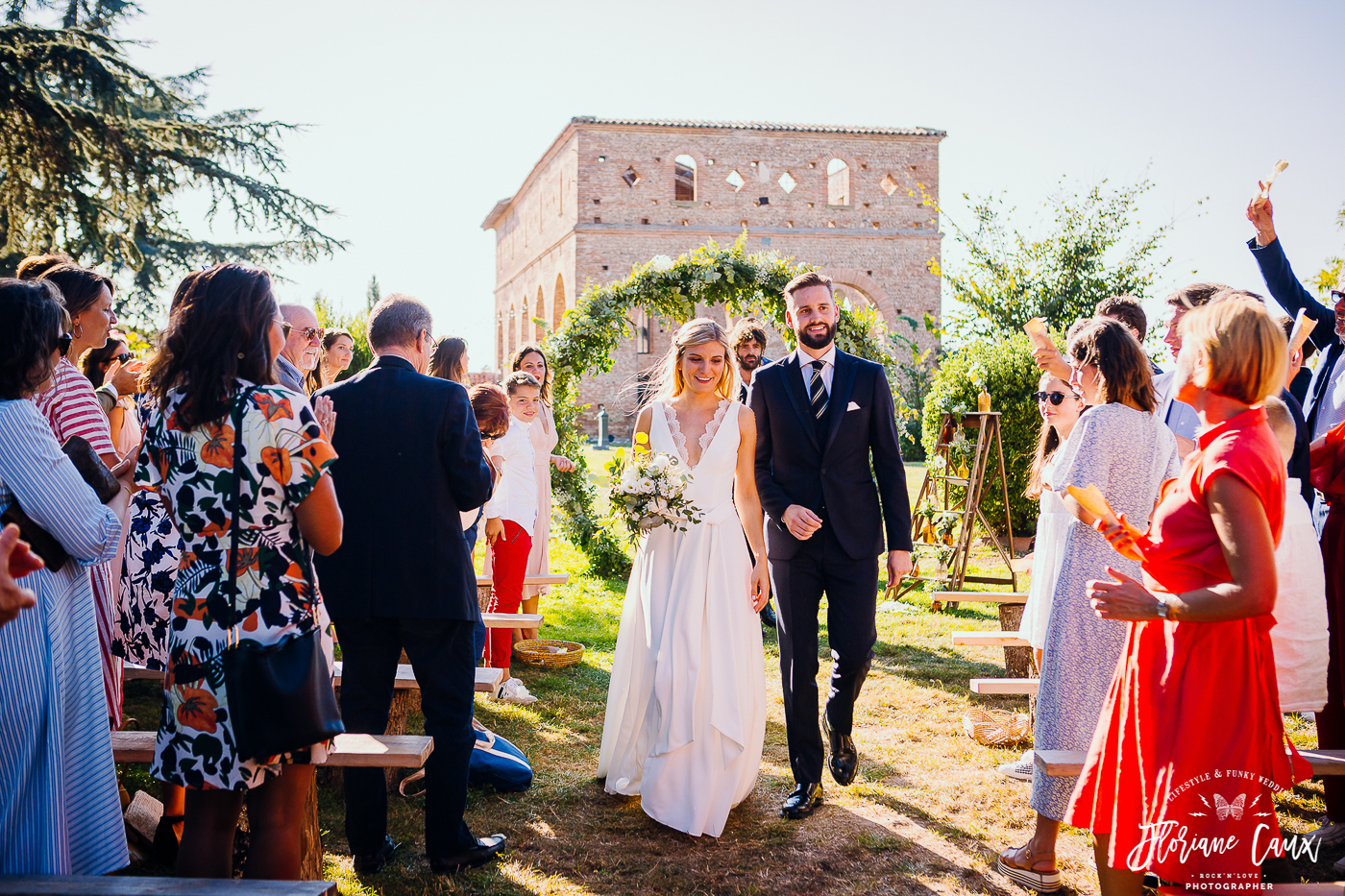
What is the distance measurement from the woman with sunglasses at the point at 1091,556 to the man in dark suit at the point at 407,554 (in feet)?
7.21

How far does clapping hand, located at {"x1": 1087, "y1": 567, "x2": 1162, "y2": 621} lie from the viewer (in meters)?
2.37

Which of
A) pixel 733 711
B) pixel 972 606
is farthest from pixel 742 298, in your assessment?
pixel 733 711

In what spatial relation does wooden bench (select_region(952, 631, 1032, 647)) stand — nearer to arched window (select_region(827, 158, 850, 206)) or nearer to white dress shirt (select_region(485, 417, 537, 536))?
white dress shirt (select_region(485, 417, 537, 536))

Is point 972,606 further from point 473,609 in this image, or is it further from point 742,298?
point 473,609

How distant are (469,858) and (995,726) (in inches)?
128

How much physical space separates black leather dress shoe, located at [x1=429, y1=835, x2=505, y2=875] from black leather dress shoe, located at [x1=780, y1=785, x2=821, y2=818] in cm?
132

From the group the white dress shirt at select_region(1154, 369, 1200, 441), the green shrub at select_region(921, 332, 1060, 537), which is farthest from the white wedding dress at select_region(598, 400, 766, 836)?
the green shrub at select_region(921, 332, 1060, 537)

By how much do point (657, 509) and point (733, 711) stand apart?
96cm

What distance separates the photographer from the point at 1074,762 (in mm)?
3088

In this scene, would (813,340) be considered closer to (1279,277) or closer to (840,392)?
(840,392)

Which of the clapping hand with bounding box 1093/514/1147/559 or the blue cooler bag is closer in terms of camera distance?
the clapping hand with bounding box 1093/514/1147/559

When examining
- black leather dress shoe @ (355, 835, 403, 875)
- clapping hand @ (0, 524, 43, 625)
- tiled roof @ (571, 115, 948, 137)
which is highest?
tiled roof @ (571, 115, 948, 137)

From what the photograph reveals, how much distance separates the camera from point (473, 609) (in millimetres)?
3367

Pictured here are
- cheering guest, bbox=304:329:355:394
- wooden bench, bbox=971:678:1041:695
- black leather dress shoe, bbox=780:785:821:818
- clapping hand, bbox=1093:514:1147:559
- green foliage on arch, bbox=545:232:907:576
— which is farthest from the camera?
green foliage on arch, bbox=545:232:907:576
